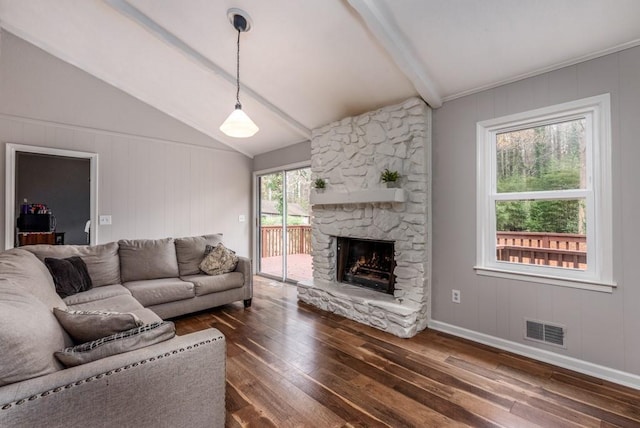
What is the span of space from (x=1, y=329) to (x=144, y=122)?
4.26m

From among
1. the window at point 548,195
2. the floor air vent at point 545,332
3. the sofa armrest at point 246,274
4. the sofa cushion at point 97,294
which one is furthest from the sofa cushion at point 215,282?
the floor air vent at point 545,332

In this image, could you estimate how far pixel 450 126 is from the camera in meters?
3.00

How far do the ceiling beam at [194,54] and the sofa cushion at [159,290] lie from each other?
2.40m

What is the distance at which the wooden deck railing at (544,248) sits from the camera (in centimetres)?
239

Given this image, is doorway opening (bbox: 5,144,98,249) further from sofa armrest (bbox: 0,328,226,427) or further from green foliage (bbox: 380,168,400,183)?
green foliage (bbox: 380,168,400,183)

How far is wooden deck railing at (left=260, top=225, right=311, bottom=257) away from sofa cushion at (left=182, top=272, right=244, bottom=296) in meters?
1.58

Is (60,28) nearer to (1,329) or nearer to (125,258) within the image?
(125,258)

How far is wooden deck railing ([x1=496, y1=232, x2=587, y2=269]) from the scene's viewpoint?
2.39 metres

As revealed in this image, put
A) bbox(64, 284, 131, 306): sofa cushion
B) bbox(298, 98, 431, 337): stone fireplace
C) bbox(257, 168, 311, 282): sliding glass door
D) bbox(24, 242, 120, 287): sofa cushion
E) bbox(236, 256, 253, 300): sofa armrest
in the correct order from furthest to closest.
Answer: bbox(257, 168, 311, 282): sliding glass door < bbox(236, 256, 253, 300): sofa armrest < bbox(298, 98, 431, 337): stone fireplace < bbox(24, 242, 120, 287): sofa cushion < bbox(64, 284, 131, 306): sofa cushion

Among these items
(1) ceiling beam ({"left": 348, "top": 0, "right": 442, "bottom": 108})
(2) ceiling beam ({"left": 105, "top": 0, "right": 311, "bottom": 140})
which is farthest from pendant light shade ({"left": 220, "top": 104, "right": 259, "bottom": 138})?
(2) ceiling beam ({"left": 105, "top": 0, "right": 311, "bottom": 140})

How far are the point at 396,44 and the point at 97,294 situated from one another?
342 cm

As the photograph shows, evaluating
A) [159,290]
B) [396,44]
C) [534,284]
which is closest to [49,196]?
[159,290]

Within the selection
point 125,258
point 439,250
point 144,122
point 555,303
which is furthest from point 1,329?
point 144,122

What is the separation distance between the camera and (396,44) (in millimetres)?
2455
